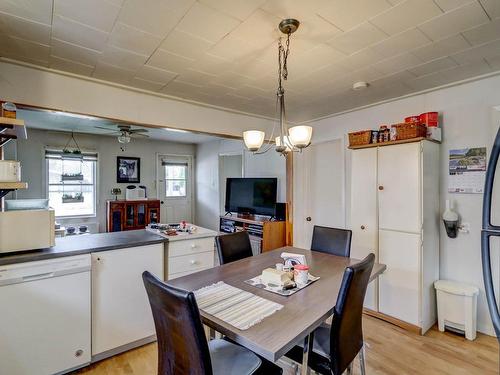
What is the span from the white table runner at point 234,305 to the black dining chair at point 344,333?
1.06 ft

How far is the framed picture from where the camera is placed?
6.04 metres

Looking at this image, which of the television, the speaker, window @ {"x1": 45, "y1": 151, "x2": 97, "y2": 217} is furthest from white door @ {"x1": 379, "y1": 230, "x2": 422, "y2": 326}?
window @ {"x1": 45, "y1": 151, "x2": 97, "y2": 217}

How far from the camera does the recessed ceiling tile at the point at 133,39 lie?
→ 1779 millimetres

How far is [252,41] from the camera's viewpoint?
1914 millimetres

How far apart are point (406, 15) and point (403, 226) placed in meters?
1.89

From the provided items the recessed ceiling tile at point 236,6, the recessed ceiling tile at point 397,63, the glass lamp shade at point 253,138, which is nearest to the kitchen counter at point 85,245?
the glass lamp shade at point 253,138

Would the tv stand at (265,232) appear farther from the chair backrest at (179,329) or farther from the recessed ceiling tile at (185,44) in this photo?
the chair backrest at (179,329)

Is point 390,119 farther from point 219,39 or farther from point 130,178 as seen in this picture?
point 130,178

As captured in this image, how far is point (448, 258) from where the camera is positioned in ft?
9.25

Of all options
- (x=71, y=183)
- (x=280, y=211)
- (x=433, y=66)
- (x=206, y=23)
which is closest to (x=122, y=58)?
(x=206, y=23)

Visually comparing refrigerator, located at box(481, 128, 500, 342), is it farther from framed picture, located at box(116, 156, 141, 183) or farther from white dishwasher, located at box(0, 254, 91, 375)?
framed picture, located at box(116, 156, 141, 183)

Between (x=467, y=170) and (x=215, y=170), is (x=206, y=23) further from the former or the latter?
(x=215, y=170)

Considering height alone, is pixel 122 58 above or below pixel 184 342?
above

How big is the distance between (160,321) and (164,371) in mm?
294
